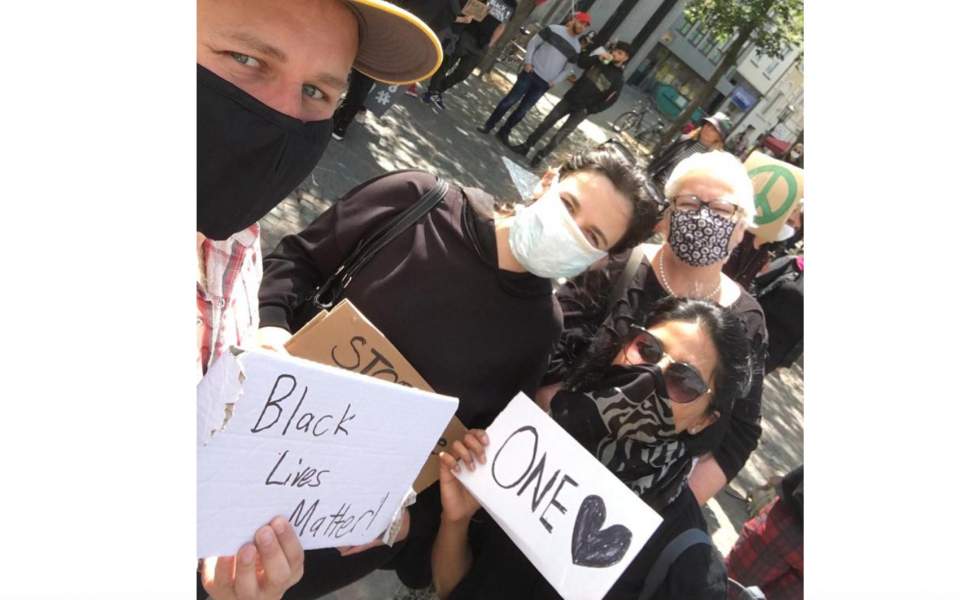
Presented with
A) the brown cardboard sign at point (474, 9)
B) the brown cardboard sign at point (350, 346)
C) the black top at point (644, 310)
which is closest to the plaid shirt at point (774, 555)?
the black top at point (644, 310)

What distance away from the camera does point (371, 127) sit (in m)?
6.88

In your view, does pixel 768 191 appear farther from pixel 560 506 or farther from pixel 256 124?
pixel 256 124

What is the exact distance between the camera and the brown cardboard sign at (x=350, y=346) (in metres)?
1.76

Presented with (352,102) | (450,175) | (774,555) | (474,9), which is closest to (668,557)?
(774,555)

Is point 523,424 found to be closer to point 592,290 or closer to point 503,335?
point 503,335

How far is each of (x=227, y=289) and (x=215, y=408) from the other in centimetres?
49

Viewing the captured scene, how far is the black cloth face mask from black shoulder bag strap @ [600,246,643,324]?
5.12 ft

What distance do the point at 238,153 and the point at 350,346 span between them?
73cm

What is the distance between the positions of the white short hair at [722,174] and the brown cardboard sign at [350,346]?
1560 millimetres

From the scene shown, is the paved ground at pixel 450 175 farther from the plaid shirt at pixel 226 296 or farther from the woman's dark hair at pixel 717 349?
the plaid shirt at pixel 226 296

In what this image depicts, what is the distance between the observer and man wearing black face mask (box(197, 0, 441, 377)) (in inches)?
44.9

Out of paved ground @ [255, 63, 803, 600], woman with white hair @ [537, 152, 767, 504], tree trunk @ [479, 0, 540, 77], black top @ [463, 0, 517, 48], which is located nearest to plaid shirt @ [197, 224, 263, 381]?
woman with white hair @ [537, 152, 767, 504]

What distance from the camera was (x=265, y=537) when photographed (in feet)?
3.96
